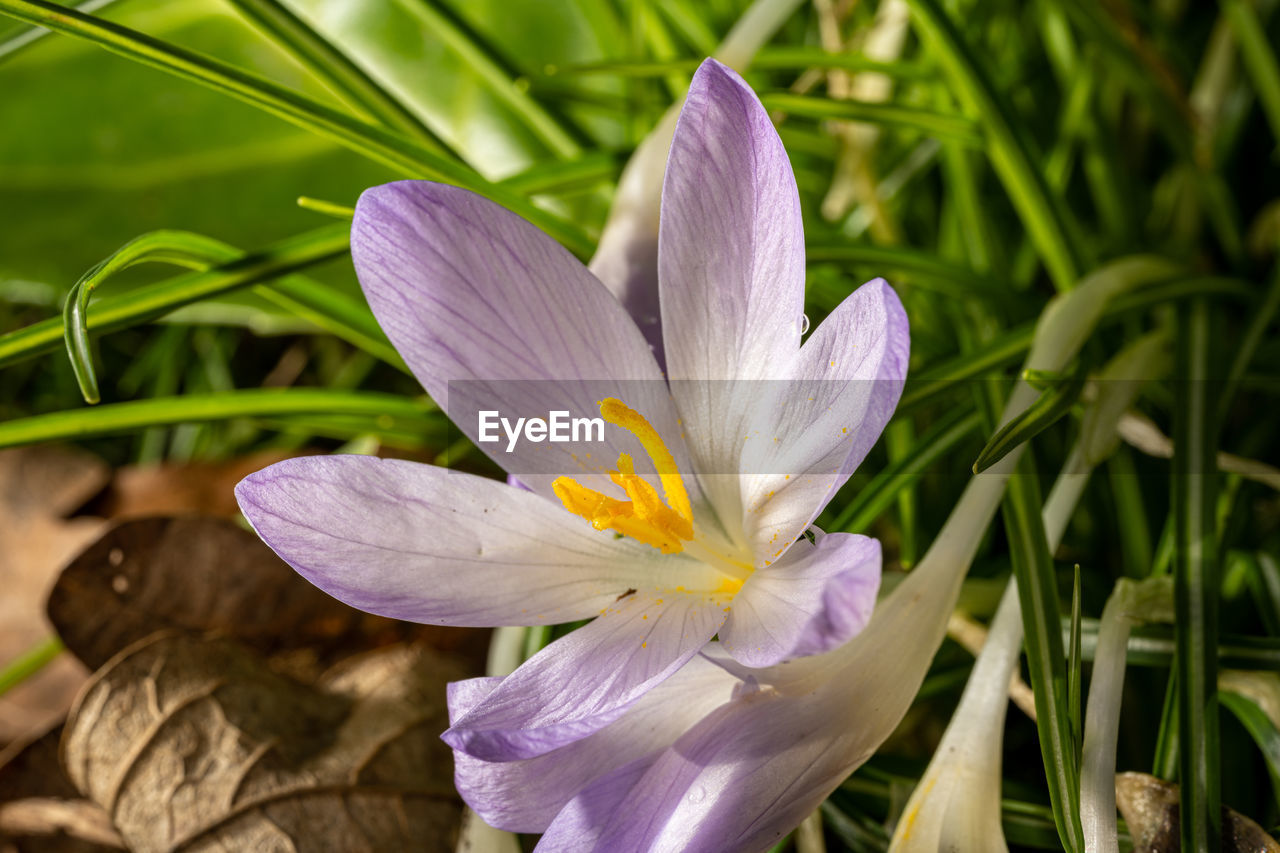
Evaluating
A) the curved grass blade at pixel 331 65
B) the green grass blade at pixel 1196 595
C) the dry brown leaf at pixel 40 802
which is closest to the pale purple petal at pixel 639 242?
the curved grass blade at pixel 331 65

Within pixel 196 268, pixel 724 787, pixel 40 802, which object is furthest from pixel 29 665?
pixel 724 787

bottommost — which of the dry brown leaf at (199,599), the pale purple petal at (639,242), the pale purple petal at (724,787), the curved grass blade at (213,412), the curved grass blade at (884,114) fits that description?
the dry brown leaf at (199,599)

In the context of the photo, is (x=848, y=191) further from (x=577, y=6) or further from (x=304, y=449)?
(x=304, y=449)

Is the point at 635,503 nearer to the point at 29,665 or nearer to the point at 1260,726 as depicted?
the point at 1260,726

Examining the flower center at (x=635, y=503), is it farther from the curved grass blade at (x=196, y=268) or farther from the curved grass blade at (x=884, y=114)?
the curved grass blade at (x=884, y=114)

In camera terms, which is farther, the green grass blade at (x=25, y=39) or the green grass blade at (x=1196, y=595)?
the green grass blade at (x=25, y=39)

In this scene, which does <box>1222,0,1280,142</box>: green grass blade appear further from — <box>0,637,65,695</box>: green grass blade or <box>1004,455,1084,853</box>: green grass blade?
<box>0,637,65,695</box>: green grass blade
